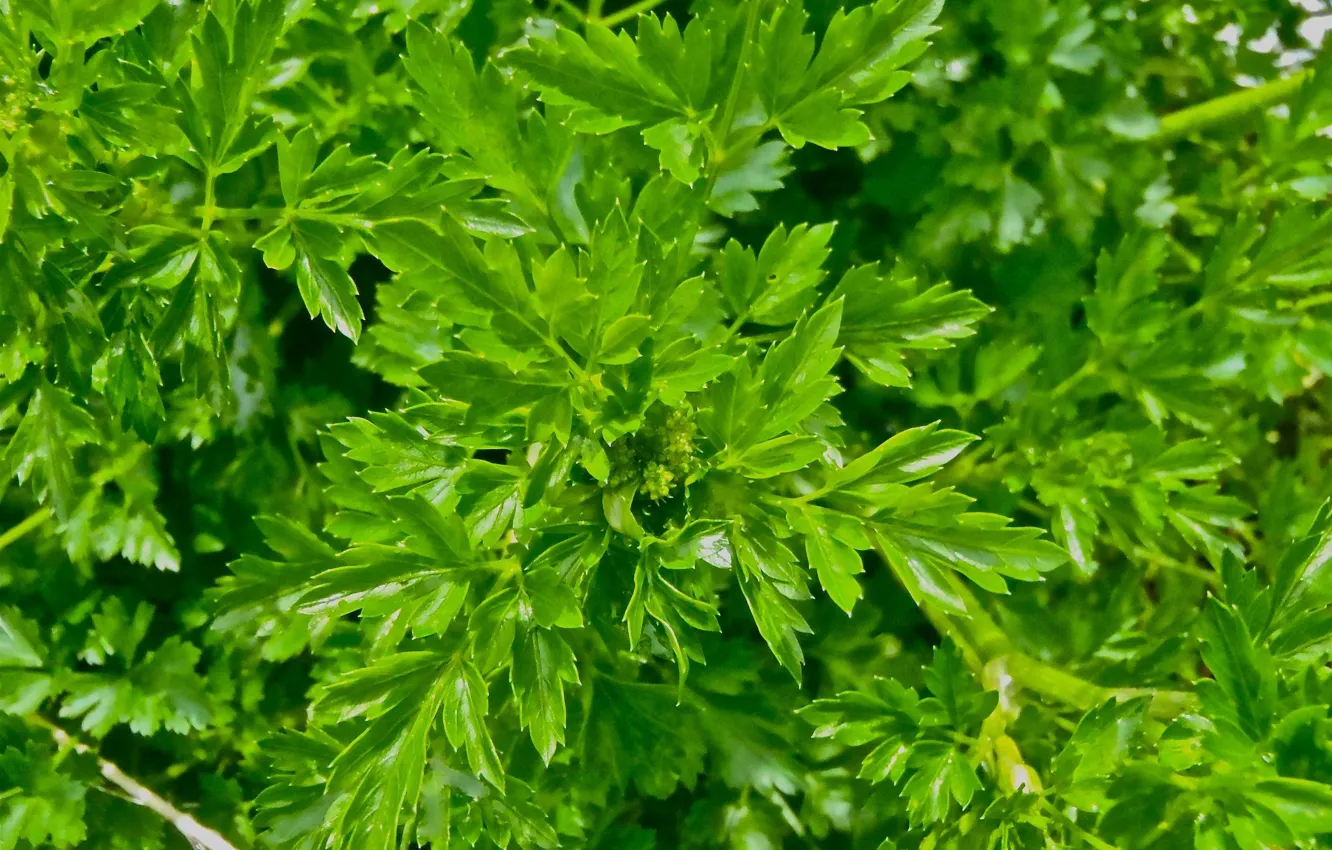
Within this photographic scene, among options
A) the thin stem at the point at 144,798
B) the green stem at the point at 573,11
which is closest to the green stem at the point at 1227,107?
the green stem at the point at 573,11

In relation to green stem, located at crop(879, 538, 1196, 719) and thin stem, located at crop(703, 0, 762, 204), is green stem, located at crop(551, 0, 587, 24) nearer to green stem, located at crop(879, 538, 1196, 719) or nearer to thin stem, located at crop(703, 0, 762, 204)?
thin stem, located at crop(703, 0, 762, 204)

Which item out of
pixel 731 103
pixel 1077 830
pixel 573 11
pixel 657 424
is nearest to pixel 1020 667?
pixel 1077 830

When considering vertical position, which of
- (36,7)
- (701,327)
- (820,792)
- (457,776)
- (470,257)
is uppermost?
(36,7)

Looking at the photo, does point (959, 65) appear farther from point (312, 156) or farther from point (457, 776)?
point (457, 776)

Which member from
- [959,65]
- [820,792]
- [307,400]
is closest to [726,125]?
[959,65]

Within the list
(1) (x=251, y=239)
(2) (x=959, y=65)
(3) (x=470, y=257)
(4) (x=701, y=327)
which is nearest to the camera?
(3) (x=470, y=257)

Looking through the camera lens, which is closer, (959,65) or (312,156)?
(312,156)
